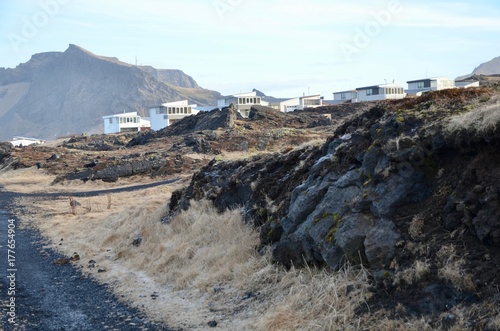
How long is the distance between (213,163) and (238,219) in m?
6.26

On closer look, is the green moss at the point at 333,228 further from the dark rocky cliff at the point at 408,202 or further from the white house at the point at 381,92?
the white house at the point at 381,92

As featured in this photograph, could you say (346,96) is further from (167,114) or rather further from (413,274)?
(413,274)

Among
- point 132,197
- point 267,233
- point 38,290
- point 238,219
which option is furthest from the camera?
point 132,197

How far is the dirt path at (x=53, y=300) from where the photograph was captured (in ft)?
29.6

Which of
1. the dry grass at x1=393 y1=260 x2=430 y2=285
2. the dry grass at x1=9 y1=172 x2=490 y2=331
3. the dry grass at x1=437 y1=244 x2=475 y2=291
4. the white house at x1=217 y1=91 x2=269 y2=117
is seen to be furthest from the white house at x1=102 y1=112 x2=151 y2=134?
the dry grass at x1=437 y1=244 x2=475 y2=291

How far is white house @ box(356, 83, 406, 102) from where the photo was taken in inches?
3826

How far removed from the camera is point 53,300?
1055 cm

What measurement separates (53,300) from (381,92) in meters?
93.5

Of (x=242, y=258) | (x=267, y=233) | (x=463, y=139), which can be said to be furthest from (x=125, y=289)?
(x=463, y=139)

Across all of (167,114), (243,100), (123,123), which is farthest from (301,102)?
(123,123)

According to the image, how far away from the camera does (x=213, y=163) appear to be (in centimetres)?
1888

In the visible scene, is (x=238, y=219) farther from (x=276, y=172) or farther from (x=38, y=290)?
(x=38, y=290)

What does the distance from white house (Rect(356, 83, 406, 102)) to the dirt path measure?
88.0 m

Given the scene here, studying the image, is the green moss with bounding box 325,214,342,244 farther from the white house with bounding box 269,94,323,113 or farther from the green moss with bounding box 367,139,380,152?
the white house with bounding box 269,94,323,113
